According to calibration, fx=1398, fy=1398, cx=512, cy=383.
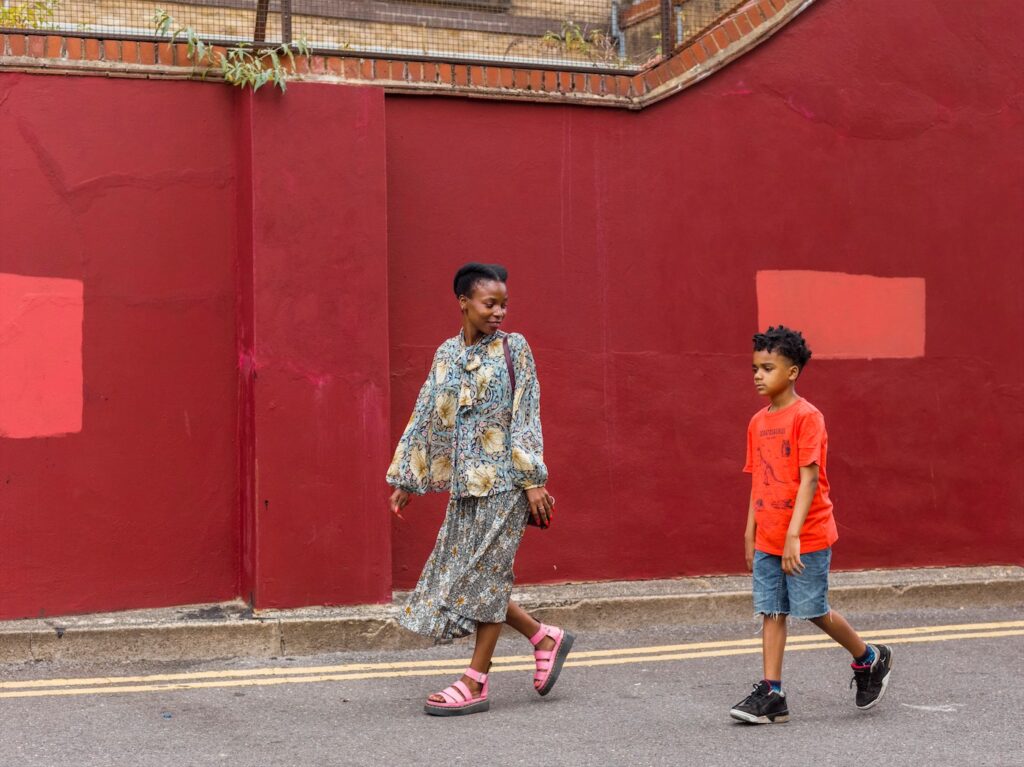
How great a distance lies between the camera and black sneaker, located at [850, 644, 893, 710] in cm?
566

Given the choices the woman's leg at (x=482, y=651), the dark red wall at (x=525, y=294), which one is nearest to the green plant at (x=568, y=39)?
the dark red wall at (x=525, y=294)

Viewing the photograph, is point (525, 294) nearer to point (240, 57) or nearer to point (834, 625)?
point (240, 57)

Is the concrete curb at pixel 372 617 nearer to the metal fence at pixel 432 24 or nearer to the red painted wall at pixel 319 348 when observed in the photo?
the red painted wall at pixel 319 348

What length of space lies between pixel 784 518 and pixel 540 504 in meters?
0.96

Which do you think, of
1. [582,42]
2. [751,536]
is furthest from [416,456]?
[582,42]

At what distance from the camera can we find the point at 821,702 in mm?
5910

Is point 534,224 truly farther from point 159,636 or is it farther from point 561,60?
point 159,636

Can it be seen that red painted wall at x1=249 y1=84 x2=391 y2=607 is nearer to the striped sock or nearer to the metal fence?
the metal fence

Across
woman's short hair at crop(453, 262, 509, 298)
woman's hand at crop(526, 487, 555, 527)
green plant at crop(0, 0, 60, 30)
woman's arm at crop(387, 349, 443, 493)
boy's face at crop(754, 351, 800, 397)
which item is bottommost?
woman's hand at crop(526, 487, 555, 527)

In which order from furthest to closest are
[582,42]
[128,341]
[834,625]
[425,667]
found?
[582,42] < [128,341] < [425,667] < [834,625]

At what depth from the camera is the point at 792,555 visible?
17.5 ft

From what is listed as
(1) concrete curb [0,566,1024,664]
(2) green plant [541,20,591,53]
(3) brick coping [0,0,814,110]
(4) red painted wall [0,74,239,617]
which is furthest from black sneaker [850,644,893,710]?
(2) green plant [541,20,591,53]

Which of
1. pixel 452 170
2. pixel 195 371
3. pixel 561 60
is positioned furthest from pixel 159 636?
pixel 561 60

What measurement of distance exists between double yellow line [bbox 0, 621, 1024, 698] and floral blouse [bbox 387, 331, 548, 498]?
1.14 metres
